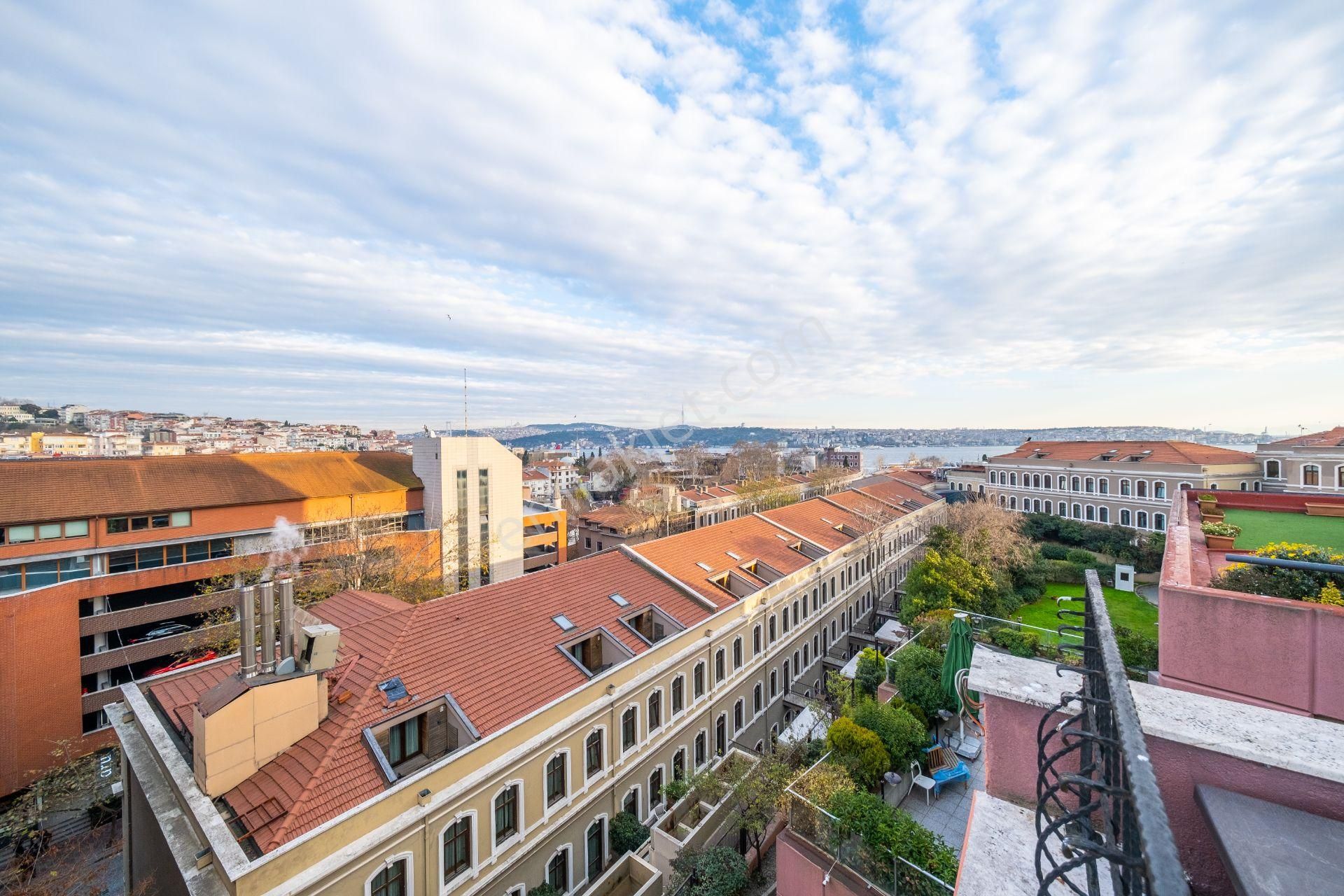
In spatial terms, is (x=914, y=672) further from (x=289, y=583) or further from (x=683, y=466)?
(x=683, y=466)

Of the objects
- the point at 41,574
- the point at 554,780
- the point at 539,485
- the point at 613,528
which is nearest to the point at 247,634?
the point at 554,780

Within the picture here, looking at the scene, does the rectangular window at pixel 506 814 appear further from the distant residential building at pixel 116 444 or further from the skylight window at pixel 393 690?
the distant residential building at pixel 116 444

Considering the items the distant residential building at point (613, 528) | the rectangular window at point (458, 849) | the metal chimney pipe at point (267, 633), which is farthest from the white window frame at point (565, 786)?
the distant residential building at point (613, 528)

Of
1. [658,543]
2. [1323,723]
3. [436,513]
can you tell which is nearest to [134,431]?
[436,513]

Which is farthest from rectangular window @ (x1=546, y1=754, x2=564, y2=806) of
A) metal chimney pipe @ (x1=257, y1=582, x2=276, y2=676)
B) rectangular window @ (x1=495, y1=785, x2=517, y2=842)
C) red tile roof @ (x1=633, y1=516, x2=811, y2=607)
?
red tile roof @ (x1=633, y1=516, x2=811, y2=607)

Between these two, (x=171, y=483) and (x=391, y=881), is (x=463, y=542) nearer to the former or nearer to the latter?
(x=171, y=483)
